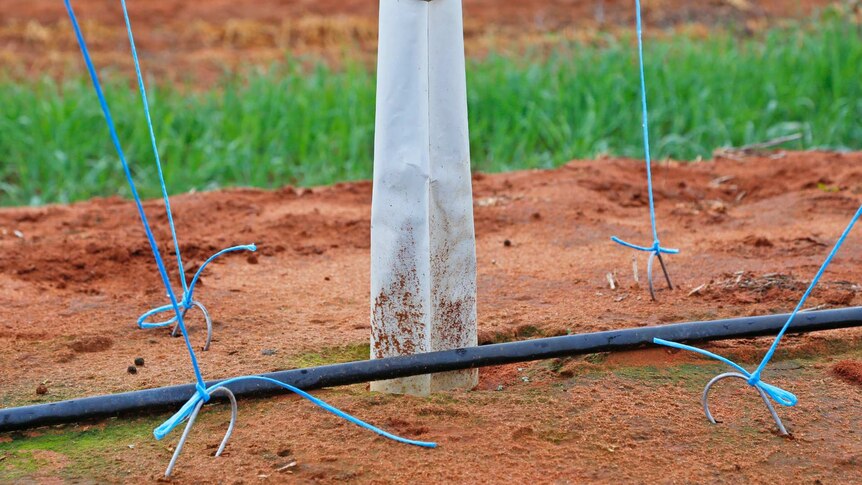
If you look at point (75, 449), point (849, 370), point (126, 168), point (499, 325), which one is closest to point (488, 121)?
point (499, 325)

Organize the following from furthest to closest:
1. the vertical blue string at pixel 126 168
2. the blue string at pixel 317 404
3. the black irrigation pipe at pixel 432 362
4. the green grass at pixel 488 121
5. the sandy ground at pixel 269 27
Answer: the sandy ground at pixel 269 27 → the green grass at pixel 488 121 → the black irrigation pipe at pixel 432 362 → the blue string at pixel 317 404 → the vertical blue string at pixel 126 168

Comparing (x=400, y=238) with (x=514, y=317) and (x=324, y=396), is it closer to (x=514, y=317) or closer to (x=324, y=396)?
(x=324, y=396)

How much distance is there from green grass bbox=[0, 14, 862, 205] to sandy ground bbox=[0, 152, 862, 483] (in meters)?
1.00

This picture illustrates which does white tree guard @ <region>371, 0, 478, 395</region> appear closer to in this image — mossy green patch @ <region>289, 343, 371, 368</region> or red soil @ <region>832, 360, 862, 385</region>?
mossy green patch @ <region>289, 343, 371, 368</region>

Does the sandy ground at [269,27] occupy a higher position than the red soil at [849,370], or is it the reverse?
the sandy ground at [269,27]

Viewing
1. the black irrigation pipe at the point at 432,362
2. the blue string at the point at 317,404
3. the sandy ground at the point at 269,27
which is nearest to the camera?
the blue string at the point at 317,404

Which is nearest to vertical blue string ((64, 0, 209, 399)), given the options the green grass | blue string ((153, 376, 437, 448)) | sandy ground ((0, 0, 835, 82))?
blue string ((153, 376, 437, 448))

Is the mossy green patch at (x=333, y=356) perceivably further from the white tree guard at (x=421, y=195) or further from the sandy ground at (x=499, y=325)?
the white tree guard at (x=421, y=195)

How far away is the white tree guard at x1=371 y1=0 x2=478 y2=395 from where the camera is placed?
221cm

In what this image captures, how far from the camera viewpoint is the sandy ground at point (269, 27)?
285 inches

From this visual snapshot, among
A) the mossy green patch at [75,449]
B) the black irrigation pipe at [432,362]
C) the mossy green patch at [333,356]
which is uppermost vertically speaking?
the black irrigation pipe at [432,362]

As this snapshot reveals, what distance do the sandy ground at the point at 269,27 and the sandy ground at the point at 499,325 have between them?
3061 mm

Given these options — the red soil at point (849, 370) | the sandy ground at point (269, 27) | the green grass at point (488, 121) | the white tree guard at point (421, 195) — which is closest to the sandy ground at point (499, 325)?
the red soil at point (849, 370)

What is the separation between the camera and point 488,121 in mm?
5629
